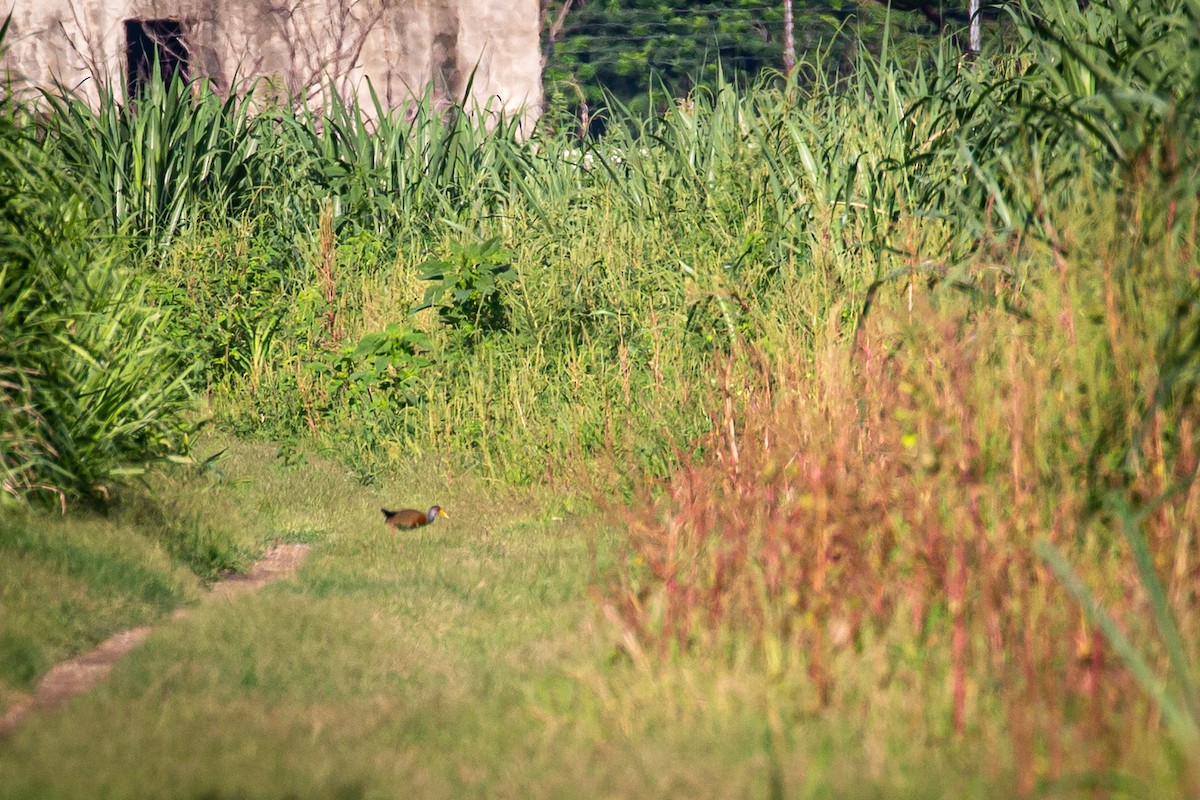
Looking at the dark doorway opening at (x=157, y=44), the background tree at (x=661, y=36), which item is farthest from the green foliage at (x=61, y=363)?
the background tree at (x=661, y=36)

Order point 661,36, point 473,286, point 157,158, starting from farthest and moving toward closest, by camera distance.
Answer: point 661,36 < point 157,158 < point 473,286

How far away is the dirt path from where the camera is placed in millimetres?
4059

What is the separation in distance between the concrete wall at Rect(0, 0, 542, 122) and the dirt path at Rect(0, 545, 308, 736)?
36.5 ft

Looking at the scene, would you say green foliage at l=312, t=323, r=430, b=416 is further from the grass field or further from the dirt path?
the dirt path

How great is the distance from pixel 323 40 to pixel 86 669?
12754mm

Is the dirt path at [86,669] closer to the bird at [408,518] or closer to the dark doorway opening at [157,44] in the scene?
the bird at [408,518]

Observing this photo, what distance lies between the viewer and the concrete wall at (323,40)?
1600 centimetres

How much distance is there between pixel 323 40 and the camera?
16.0 metres

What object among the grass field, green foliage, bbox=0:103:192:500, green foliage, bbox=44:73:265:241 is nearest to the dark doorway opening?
green foliage, bbox=44:73:265:241

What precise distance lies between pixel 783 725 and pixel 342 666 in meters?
1.65

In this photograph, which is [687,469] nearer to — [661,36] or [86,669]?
[86,669]

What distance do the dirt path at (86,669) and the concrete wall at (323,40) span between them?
11127 millimetres

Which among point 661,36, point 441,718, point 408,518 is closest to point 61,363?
point 408,518

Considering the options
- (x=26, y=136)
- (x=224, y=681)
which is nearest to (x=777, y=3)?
(x=26, y=136)
